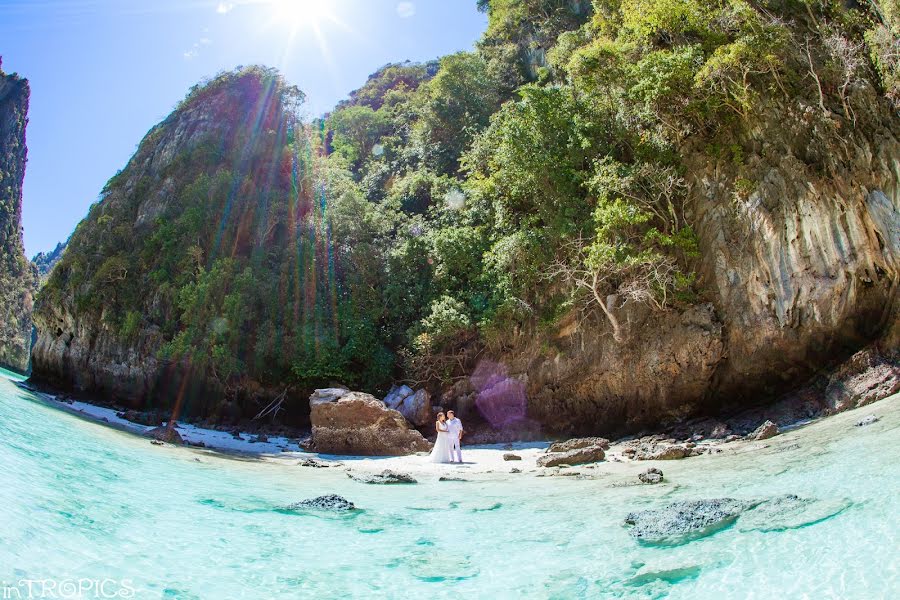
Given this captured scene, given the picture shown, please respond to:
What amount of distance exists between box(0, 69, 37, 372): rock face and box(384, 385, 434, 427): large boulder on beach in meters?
44.1

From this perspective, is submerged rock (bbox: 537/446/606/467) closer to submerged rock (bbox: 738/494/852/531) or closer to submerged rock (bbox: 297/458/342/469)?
submerged rock (bbox: 297/458/342/469)

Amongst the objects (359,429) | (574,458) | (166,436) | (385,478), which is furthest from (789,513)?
(166,436)

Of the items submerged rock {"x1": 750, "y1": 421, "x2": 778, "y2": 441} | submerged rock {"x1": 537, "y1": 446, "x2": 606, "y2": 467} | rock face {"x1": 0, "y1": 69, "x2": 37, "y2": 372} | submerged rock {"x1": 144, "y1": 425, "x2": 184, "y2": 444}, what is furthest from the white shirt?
rock face {"x1": 0, "y1": 69, "x2": 37, "y2": 372}

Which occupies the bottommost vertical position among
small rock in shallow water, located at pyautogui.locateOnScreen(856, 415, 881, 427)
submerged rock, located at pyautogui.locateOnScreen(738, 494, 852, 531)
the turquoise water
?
the turquoise water

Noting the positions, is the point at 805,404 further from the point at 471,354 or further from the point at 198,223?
the point at 198,223

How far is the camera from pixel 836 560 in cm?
405

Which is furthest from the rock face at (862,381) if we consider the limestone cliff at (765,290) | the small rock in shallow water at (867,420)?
the small rock in shallow water at (867,420)

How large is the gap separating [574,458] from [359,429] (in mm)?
6106

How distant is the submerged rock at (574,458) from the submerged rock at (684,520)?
197 inches

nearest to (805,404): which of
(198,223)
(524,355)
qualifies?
(524,355)

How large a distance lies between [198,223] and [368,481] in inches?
817

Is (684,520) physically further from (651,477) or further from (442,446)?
(442,446)

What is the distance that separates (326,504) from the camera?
22.9 ft

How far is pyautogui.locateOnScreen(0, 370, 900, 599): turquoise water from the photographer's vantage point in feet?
13.6
